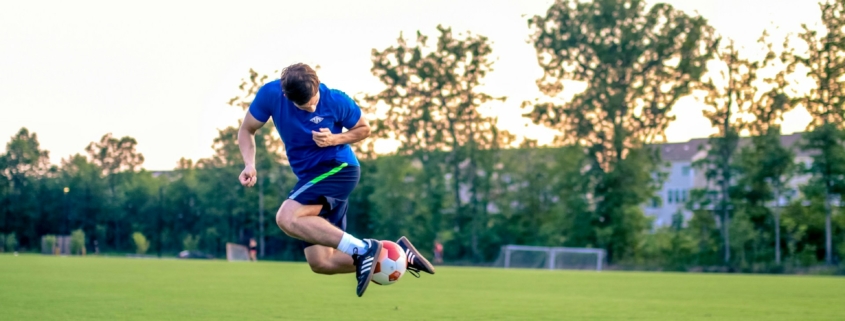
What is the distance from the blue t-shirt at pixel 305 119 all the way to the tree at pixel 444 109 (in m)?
53.0

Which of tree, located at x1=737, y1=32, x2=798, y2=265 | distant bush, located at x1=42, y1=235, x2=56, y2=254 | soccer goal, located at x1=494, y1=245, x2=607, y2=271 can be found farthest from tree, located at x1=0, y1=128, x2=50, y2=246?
tree, located at x1=737, y1=32, x2=798, y2=265

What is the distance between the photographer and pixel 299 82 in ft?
26.1

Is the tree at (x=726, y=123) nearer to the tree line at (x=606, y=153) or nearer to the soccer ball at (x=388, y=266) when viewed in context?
the tree line at (x=606, y=153)

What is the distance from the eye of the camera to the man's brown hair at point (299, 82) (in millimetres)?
7941

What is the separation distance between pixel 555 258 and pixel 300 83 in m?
45.6

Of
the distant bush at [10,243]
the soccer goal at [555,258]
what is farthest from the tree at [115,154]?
the soccer goal at [555,258]

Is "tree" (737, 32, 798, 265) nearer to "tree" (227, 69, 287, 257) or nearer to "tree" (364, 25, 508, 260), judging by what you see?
"tree" (364, 25, 508, 260)

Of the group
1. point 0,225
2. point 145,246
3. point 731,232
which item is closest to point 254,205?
point 145,246

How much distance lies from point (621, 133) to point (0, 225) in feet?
207

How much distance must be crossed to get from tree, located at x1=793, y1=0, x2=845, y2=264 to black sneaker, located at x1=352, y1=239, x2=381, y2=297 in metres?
41.0

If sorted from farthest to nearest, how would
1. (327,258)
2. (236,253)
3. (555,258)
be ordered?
(236,253) → (555,258) → (327,258)

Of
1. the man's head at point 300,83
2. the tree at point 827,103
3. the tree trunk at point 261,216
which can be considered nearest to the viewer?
the man's head at point 300,83

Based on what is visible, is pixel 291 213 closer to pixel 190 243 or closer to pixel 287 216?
pixel 287 216

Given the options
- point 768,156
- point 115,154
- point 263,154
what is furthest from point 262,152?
point 115,154
